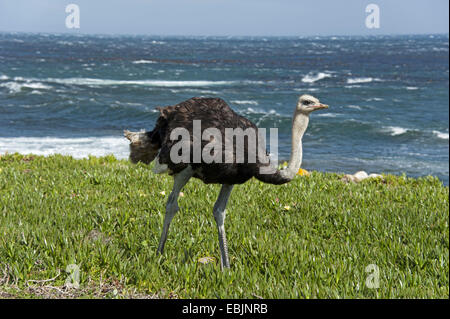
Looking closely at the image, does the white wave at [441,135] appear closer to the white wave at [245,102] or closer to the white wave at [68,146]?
the white wave at [245,102]

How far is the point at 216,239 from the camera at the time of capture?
617 centimetres

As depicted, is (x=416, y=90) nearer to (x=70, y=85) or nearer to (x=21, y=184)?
(x=70, y=85)

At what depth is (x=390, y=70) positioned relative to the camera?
6800cm

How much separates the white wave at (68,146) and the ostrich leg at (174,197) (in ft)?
43.8

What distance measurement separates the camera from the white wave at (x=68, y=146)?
761 inches

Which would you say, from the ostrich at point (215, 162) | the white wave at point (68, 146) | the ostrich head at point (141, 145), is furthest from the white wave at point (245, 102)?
the ostrich at point (215, 162)

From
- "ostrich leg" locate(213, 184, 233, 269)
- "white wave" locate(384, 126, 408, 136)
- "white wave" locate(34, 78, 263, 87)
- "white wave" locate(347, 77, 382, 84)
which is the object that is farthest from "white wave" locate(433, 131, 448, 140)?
"white wave" locate(347, 77, 382, 84)

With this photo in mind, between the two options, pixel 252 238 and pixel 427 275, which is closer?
pixel 427 275

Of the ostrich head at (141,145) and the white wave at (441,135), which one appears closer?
the ostrich head at (141,145)

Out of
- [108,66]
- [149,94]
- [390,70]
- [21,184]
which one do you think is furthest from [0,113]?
[390,70]

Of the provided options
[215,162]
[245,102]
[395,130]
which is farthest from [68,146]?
[245,102]

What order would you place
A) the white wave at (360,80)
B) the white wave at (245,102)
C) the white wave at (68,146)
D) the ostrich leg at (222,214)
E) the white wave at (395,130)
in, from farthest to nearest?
the white wave at (360,80), the white wave at (245,102), the white wave at (395,130), the white wave at (68,146), the ostrich leg at (222,214)

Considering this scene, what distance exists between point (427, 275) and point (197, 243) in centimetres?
232

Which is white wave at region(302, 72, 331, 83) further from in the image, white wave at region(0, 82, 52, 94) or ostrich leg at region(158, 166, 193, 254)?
ostrich leg at region(158, 166, 193, 254)
